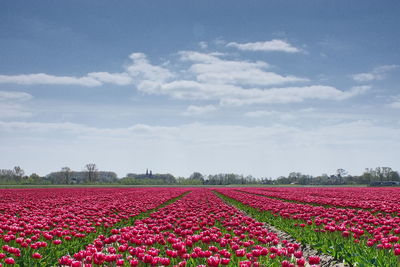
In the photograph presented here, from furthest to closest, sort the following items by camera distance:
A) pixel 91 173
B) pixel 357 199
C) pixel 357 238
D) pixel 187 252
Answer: pixel 91 173, pixel 357 199, pixel 357 238, pixel 187 252

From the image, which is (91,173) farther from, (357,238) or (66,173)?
(357,238)

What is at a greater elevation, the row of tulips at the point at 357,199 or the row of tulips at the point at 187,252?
the row of tulips at the point at 187,252

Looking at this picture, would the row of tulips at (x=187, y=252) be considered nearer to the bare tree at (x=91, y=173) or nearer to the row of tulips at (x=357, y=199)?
the row of tulips at (x=357, y=199)

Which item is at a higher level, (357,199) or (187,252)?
(187,252)

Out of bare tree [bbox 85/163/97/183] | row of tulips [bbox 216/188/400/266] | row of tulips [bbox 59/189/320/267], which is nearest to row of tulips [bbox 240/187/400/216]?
row of tulips [bbox 216/188/400/266]

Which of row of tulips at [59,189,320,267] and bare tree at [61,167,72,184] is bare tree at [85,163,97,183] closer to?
bare tree at [61,167,72,184]

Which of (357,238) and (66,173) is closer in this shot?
(357,238)

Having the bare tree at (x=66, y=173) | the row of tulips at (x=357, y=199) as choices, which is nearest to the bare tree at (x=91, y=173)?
the bare tree at (x=66, y=173)

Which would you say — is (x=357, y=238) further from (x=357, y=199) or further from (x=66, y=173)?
(x=66, y=173)

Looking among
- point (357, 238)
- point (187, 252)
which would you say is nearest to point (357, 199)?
point (357, 238)

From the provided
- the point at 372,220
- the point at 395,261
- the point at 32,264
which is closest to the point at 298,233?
the point at 372,220

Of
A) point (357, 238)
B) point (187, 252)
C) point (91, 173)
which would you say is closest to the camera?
point (187, 252)

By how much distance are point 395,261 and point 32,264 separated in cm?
764

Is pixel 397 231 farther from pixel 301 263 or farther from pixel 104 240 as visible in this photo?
pixel 104 240
